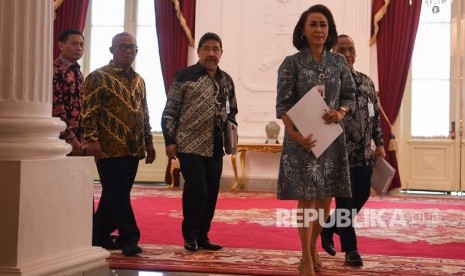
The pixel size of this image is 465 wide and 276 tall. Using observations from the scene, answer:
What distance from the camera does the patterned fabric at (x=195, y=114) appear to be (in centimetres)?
446

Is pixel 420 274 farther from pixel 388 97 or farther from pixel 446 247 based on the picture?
pixel 388 97

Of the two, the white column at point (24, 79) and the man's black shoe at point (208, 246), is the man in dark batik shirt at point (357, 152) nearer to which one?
the man's black shoe at point (208, 246)

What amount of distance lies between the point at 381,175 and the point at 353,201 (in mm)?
269

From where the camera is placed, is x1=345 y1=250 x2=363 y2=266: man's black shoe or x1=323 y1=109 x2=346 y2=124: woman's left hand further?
x1=345 y1=250 x2=363 y2=266: man's black shoe

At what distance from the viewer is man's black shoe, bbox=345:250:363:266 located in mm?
4016

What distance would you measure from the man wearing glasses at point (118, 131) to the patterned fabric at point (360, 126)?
1332 mm

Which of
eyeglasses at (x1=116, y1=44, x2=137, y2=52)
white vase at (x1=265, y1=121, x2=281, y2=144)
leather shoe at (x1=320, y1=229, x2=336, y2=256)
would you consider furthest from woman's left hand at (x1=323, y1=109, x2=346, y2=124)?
white vase at (x1=265, y1=121, x2=281, y2=144)

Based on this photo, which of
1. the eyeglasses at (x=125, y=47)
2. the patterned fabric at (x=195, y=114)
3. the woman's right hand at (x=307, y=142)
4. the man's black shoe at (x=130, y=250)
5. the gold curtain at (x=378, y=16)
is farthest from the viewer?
the gold curtain at (x=378, y=16)

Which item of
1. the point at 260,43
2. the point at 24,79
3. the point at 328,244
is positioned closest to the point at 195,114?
the point at 328,244

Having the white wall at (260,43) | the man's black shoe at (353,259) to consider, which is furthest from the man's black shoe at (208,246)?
the white wall at (260,43)

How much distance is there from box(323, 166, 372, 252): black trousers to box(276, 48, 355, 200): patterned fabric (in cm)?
59

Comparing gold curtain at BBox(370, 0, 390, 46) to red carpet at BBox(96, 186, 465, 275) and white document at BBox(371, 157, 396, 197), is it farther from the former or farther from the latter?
white document at BBox(371, 157, 396, 197)

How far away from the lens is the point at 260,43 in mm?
9742

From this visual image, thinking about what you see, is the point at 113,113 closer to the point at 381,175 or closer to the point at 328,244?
the point at 328,244
